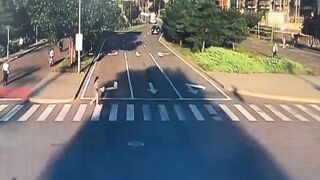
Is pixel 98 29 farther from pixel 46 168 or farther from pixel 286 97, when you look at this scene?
pixel 46 168

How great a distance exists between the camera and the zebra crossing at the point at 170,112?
78.2 ft

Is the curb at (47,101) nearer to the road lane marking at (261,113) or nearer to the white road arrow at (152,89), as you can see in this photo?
the white road arrow at (152,89)

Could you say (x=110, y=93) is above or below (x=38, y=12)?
below

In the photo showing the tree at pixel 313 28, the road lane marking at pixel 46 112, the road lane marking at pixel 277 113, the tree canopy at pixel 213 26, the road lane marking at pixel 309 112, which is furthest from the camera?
the tree at pixel 313 28

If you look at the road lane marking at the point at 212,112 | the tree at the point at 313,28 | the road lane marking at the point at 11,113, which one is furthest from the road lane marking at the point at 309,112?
the tree at the point at 313,28

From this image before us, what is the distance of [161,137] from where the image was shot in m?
19.6

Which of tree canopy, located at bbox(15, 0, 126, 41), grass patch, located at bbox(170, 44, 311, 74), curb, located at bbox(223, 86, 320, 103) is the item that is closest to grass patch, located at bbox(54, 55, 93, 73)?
tree canopy, located at bbox(15, 0, 126, 41)

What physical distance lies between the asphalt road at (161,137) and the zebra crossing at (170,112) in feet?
0.13

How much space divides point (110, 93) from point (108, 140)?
40.1ft

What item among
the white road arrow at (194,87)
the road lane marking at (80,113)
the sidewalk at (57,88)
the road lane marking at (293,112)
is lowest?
the road lane marking at (293,112)

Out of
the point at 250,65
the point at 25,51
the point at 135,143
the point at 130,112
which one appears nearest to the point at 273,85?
the point at 250,65

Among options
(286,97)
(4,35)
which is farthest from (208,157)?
(4,35)

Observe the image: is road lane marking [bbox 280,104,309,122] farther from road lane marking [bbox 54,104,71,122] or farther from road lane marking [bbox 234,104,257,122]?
road lane marking [bbox 54,104,71,122]

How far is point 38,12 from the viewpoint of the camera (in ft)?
142
